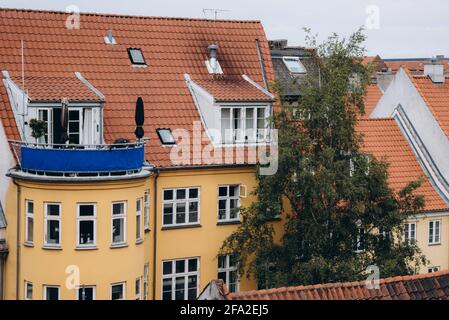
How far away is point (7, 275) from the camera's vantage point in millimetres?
29828

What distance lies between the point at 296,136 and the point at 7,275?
9903 millimetres

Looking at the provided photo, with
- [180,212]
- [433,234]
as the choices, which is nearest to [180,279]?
[180,212]

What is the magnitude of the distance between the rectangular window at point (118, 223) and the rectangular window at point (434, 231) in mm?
13967

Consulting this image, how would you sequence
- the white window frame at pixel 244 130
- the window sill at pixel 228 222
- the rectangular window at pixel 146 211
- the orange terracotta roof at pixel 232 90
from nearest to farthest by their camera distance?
the rectangular window at pixel 146 211 → the window sill at pixel 228 222 → the orange terracotta roof at pixel 232 90 → the white window frame at pixel 244 130

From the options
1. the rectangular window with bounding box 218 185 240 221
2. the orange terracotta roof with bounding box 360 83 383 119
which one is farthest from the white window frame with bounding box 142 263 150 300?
the orange terracotta roof with bounding box 360 83 383 119

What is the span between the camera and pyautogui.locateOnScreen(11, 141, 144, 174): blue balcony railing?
28094 millimetres

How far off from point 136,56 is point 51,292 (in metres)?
9.80

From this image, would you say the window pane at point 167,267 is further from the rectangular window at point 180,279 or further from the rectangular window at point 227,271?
the rectangular window at point 227,271

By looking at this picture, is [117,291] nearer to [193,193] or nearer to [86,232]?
[86,232]

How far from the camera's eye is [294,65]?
38969mm

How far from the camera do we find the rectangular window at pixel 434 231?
3809cm

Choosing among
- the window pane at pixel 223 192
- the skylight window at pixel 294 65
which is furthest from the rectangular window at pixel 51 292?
the skylight window at pixel 294 65

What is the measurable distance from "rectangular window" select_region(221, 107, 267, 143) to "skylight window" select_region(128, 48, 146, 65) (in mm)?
3433

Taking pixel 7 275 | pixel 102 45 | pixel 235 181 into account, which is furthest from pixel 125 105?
pixel 7 275
